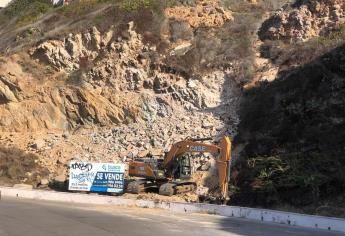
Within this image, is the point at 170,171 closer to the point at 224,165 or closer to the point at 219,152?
the point at 219,152

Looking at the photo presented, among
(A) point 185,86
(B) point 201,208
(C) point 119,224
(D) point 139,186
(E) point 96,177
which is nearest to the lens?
(C) point 119,224

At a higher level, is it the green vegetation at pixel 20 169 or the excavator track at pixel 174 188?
the green vegetation at pixel 20 169

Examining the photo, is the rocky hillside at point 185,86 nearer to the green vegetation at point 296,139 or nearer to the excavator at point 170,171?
the green vegetation at point 296,139

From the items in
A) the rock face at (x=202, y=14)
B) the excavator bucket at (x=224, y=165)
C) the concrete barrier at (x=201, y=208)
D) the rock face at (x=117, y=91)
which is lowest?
the concrete barrier at (x=201, y=208)

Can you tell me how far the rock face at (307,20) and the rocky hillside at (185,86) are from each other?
73 millimetres

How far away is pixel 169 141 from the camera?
2933cm

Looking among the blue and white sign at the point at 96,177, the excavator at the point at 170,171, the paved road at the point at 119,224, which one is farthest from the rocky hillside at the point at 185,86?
the paved road at the point at 119,224

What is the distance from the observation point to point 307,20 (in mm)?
33344

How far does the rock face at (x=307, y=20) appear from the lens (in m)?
33.0

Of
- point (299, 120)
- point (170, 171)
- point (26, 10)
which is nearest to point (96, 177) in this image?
point (170, 171)

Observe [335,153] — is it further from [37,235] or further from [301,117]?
[37,235]

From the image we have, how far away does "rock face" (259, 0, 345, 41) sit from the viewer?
3303cm

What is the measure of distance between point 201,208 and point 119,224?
5.06m

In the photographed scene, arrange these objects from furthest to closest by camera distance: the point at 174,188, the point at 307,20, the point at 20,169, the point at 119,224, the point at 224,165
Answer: the point at 307,20, the point at 20,169, the point at 174,188, the point at 224,165, the point at 119,224
